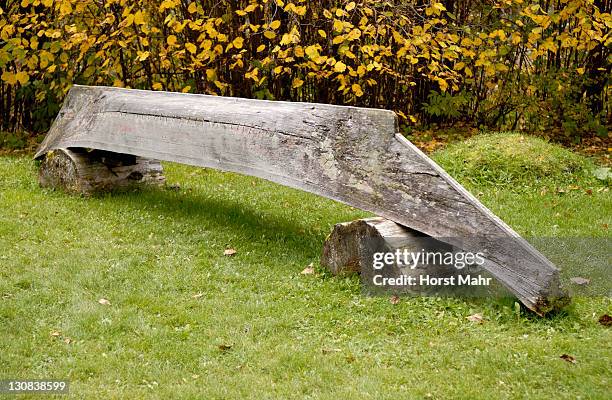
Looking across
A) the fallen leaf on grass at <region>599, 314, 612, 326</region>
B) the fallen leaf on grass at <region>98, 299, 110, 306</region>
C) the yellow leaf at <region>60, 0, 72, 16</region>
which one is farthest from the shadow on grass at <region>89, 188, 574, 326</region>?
the yellow leaf at <region>60, 0, 72, 16</region>

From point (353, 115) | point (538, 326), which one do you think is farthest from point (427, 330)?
point (353, 115)

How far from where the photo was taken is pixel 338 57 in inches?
424

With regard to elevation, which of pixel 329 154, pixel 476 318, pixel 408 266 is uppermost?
pixel 329 154

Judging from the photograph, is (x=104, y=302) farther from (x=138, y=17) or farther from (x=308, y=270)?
(x=138, y=17)

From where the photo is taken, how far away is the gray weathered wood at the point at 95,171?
768 cm

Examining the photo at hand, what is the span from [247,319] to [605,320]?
7.16ft

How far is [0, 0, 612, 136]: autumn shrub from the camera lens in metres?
9.42

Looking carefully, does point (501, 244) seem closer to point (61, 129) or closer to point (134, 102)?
point (134, 102)

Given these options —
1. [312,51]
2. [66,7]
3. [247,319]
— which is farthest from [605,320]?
[66,7]

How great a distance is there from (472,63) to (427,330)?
24.6 ft

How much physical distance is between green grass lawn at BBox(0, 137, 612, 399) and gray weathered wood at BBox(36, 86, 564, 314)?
0.41m

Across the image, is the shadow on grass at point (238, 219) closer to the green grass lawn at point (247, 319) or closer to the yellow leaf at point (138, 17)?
the green grass lawn at point (247, 319)

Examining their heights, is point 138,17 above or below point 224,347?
above

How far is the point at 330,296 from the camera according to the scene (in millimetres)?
5102
